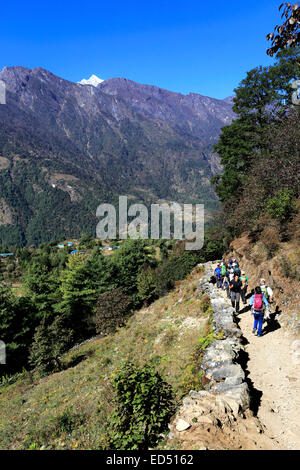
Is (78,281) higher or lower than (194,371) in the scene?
lower

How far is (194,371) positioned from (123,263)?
38001mm

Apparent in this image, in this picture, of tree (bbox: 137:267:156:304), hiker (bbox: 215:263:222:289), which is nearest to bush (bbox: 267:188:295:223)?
hiker (bbox: 215:263:222:289)

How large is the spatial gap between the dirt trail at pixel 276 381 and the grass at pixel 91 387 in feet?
7.25

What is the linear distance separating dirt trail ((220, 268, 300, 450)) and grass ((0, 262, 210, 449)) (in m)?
2.21

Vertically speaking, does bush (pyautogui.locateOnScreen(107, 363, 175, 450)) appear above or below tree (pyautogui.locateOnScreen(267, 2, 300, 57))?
below

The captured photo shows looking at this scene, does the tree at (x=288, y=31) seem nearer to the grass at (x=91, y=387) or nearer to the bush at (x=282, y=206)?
the grass at (x=91, y=387)

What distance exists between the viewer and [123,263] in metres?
46.5

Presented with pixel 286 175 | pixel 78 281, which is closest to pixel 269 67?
pixel 286 175

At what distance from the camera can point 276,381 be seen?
765cm

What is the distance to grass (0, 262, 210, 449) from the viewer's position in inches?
341

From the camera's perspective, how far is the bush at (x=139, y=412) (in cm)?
563

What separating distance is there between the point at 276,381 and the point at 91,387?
8.87 m

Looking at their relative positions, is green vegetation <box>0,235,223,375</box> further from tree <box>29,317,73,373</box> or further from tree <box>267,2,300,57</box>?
tree <box>267,2,300,57</box>
